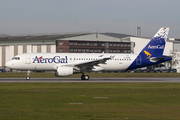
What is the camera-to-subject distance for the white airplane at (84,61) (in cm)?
3878

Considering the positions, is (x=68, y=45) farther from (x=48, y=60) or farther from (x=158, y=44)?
(x=48, y=60)

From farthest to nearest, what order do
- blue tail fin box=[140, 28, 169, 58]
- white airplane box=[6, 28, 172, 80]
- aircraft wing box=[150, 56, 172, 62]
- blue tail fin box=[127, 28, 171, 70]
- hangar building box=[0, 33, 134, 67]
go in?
1. hangar building box=[0, 33, 134, 67]
2. blue tail fin box=[140, 28, 169, 58]
3. blue tail fin box=[127, 28, 171, 70]
4. aircraft wing box=[150, 56, 172, 62]
5. white airplane box=[6, 28, 172, 80]

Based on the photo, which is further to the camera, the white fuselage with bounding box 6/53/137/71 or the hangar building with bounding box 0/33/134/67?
the hangar building with bounding box 0/33/134/67

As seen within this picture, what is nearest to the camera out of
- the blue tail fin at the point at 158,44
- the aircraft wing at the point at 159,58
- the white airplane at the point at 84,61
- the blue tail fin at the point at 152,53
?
the white airplane at the point at 84,61

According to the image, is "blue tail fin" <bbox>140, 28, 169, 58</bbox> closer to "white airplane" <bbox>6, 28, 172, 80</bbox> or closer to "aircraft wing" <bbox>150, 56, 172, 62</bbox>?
"white airplane" <bbox>6, 28, 172, 80</bbox>

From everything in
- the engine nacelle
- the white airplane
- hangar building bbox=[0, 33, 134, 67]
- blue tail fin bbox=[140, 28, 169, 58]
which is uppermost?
hangar building bbox=[0, 33, 134, 67]

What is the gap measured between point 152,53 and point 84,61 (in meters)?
11.1

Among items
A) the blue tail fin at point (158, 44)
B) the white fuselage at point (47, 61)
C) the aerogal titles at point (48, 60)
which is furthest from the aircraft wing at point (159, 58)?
the aerogal titles at point (48, 60)

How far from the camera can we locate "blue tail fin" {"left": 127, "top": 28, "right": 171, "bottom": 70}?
140 ft

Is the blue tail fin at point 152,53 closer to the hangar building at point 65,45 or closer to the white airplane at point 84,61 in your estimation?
the white airplane at point 84,61

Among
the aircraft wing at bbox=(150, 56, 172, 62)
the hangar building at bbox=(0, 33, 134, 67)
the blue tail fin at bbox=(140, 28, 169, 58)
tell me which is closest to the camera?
the aircraft wing at bbox=(150, 56, 172, 62)

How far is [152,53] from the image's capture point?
1705 inches

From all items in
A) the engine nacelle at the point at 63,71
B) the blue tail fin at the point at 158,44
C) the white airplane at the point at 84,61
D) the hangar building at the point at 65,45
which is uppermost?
the hangar building at the point at 65,45

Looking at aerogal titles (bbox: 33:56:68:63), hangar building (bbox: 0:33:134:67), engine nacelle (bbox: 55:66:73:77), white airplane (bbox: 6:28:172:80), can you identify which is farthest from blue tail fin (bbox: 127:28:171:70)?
hangar building (bbox: 0:33:134:67)
